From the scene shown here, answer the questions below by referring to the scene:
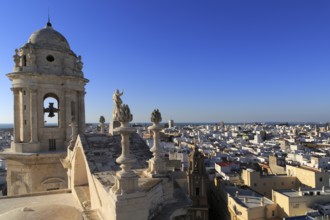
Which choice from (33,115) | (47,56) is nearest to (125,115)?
(33,115)

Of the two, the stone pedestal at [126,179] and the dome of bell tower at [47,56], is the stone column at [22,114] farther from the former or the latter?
the stone pedestal at [126,179]

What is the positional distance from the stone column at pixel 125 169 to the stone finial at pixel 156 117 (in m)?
1.16

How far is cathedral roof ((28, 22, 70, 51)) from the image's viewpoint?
571 inches

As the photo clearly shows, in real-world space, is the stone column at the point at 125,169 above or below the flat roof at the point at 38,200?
above

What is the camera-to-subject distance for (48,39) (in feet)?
48.3

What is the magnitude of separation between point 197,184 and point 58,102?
47.5 ft

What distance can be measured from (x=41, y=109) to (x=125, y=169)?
1126 cm

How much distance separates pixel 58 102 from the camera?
15.0 m

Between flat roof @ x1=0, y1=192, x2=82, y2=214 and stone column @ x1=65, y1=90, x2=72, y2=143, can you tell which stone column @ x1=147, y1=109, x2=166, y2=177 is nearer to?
flat roof @ x1=0, y1=192, x2=82, y2=214

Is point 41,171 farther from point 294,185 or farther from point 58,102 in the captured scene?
point 294,185

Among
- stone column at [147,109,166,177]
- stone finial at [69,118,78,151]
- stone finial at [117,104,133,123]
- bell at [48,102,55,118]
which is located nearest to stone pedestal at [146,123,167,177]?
stone column at [147,109,166,177]

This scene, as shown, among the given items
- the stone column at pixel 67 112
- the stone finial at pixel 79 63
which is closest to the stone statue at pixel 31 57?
the stone column at pixel 67 112

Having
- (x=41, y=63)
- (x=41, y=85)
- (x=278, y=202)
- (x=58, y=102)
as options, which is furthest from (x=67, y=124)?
(x=278, y=202)

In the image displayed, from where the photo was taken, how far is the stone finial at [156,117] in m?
6.39
